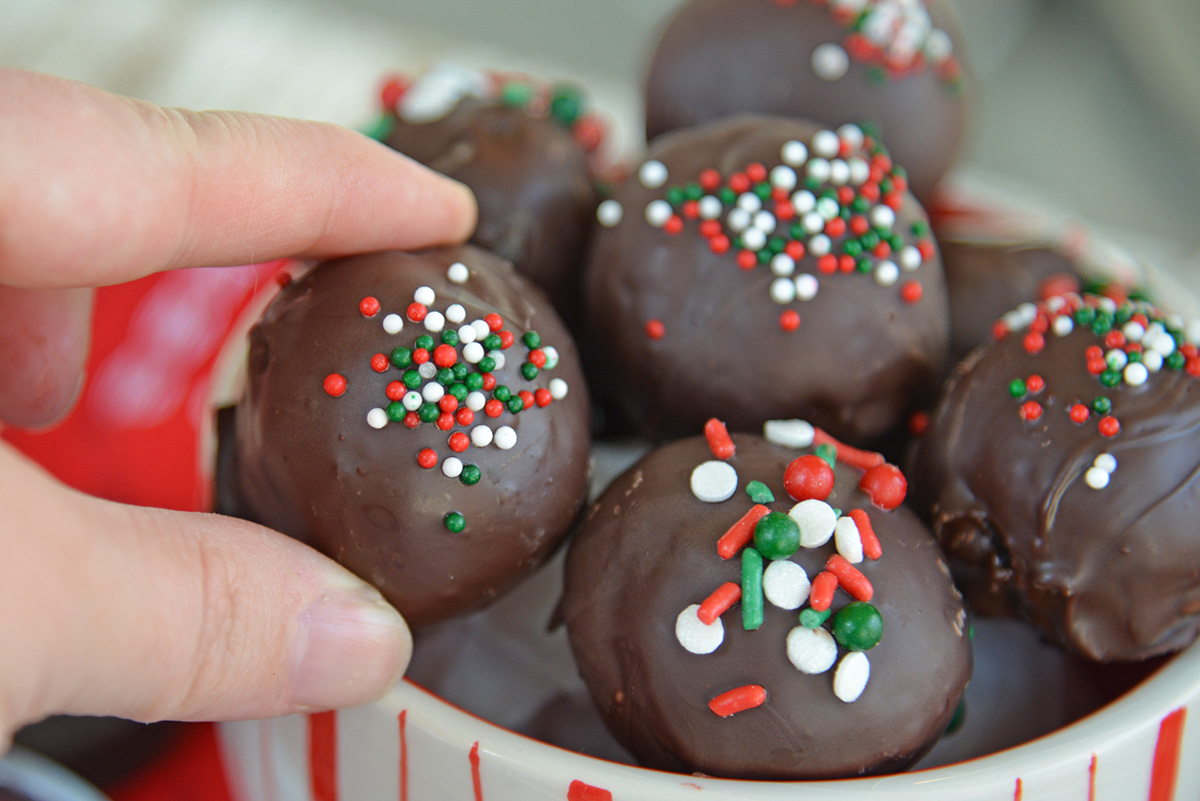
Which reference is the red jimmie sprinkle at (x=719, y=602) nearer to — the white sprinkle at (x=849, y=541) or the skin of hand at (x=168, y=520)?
the white sprinkle at (x=849, y=541)

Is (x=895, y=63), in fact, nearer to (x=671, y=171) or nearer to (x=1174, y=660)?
(x=671, y=171)

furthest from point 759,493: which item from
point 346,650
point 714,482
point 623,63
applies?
point 623,63

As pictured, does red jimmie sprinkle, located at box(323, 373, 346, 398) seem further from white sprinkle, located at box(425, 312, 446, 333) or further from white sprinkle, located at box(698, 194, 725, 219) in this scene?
white sprinkle, located at box(698, 194, 725, 219)

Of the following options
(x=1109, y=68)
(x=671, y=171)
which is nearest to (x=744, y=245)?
(x=671, y=171)

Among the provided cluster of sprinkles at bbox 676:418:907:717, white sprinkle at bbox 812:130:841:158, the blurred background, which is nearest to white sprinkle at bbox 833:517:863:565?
cluster of sprinkles at bbox 676:418:907:717

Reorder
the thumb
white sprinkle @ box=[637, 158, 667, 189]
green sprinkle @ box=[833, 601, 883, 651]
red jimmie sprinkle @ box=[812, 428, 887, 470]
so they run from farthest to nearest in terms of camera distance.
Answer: white sprinkle @ box=[637, 158, 667, 189]
red jimmie sprinkle @ box=[812, 428, 887, 470]
green sprinkle @ box=[833, 601, 883, 651]
the thumb

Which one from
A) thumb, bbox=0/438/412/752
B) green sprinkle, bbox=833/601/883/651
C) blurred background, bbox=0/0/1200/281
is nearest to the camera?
thumb, bbox=0/438/412/752

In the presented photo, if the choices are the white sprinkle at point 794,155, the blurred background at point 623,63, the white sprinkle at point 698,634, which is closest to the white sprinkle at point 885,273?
the white sprinkle at point 794,155
